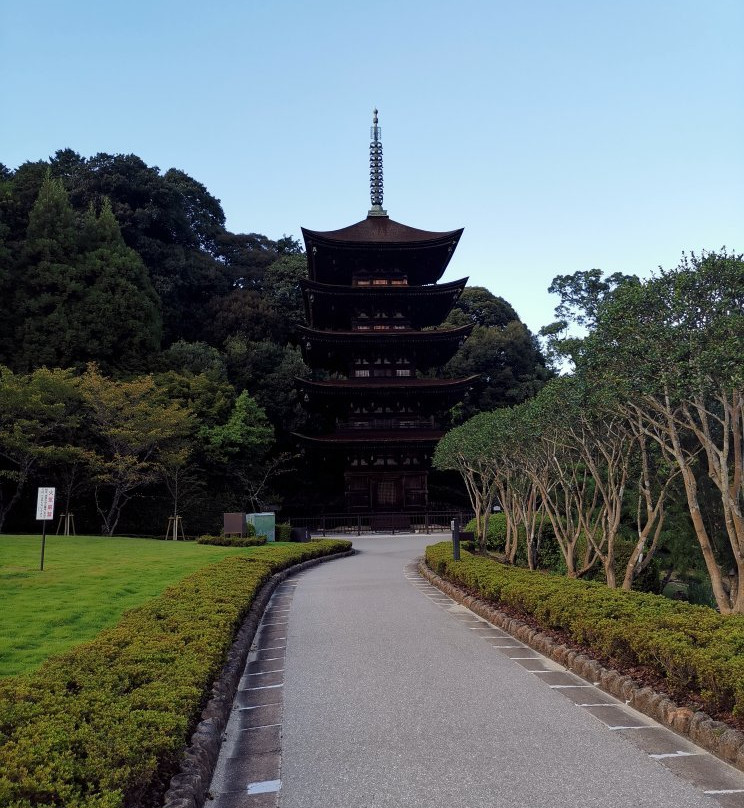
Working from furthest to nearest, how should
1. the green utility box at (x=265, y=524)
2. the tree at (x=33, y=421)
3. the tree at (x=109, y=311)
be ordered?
the tree at (x=109, y=311)
the green utility box at (x=265, y=524)
the tree at (x=33, y=421)

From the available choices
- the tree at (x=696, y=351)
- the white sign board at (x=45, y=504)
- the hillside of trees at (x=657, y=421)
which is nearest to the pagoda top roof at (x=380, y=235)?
the hillside of trees at (x=657, y=421)

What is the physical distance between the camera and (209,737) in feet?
16.4

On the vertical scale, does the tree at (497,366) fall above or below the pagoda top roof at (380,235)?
below

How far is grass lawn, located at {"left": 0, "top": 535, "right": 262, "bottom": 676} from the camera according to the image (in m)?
8.12

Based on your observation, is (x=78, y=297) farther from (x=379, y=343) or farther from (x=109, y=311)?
(x=379, y=343)

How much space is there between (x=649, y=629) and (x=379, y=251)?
31.9 metres

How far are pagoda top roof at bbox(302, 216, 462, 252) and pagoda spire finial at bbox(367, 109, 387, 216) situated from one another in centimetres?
186

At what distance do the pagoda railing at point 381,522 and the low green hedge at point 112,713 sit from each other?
2623cm

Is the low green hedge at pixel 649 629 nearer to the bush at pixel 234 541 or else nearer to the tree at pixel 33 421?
the bush at pixel 234 541

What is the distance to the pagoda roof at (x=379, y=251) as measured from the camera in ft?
117

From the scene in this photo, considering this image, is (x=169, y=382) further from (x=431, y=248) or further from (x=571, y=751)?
(x=571, y=751)

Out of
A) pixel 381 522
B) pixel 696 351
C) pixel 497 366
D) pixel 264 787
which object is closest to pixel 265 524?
pixel 381 522

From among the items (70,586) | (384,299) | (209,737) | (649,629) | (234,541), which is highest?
(384,299)

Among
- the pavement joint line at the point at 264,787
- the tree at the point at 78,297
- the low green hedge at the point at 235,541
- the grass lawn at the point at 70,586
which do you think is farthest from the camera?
the tree at the point at 78,297
